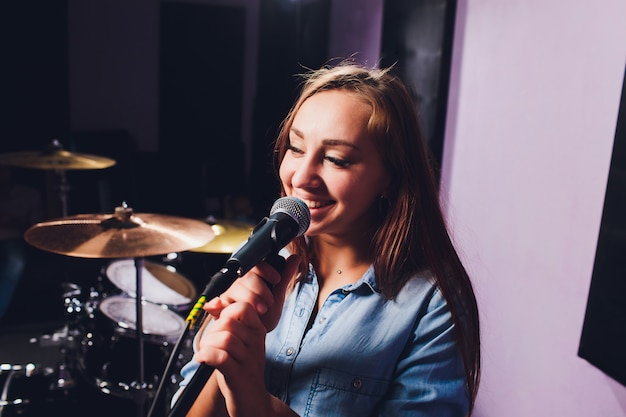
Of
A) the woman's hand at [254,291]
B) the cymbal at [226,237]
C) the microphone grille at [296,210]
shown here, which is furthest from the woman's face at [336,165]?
the cymbal at [226,237]

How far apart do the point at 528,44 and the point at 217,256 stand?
2284 millimetres

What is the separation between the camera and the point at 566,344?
2.05m

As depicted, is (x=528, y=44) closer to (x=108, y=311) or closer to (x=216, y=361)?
(x=216, y=361)

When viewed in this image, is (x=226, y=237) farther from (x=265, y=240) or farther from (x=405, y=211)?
(x=265, y=240)

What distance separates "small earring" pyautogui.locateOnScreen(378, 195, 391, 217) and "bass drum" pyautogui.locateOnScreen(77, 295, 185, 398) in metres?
1.73

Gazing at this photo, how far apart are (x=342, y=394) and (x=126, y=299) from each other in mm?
2054

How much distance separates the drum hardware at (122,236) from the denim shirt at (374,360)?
115cm

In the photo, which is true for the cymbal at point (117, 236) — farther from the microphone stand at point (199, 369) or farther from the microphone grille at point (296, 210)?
the microphone stand at point (199, 369)

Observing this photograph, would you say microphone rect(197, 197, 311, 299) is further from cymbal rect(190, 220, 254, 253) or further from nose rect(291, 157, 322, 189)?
cymbal rect(190, 220, 254, 253)

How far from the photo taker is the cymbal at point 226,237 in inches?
110

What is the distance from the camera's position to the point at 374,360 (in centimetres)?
110

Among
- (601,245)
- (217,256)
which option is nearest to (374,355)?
(601,245)

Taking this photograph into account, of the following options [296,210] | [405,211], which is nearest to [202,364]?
[296,210]

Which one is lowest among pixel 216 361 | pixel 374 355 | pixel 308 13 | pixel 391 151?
pixel 374 355
